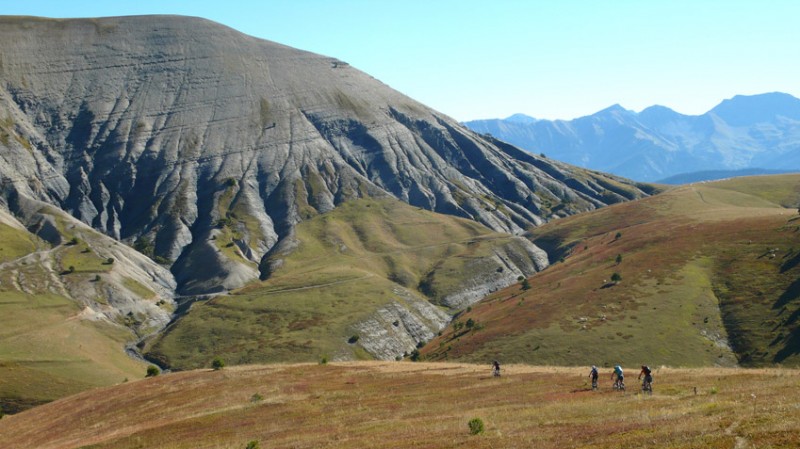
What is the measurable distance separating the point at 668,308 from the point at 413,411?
78796mm

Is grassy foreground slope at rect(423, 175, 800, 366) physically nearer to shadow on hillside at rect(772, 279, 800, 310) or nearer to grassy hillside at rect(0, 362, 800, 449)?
shadow on hillside at rect(772, 279, 800, 310)

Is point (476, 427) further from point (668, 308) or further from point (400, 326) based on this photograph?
point (400, 326)

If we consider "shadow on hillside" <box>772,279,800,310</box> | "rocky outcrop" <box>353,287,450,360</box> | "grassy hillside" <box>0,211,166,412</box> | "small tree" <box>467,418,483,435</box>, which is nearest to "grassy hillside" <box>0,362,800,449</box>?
"small tree" <box>467,418,483,435</box>

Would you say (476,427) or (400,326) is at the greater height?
(476,427)

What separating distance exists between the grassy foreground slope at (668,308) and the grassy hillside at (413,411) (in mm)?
36612

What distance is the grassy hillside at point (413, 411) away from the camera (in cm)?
3153

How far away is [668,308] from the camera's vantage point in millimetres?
112188

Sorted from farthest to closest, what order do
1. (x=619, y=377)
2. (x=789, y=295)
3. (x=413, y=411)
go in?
(x=789, y=295), (x=619, y=377), (x=413, y=411)

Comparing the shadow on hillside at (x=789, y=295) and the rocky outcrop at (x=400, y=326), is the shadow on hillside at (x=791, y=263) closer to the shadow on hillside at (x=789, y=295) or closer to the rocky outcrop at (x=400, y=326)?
the shadow on hillside at (x=789, y=295)

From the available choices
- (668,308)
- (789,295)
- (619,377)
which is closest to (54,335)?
(668,308)

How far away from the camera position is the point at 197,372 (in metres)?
86.1

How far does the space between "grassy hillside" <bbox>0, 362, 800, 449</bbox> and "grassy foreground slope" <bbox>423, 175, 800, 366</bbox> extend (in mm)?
36612

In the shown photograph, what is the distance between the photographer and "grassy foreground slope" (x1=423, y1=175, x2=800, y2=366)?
99.2 metres

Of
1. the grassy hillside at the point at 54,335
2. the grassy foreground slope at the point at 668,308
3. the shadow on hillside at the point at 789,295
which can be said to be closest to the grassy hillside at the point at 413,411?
the grassy foreground slope at the point at 668,308
